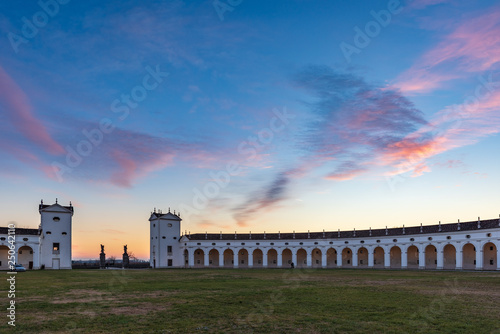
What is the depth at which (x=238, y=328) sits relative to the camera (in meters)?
12.4

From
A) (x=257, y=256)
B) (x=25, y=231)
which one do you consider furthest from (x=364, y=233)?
(x=25, y=231)

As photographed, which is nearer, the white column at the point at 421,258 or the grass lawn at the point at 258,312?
the grass lawn at the point at 258,312

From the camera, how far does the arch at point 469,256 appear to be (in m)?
62.5

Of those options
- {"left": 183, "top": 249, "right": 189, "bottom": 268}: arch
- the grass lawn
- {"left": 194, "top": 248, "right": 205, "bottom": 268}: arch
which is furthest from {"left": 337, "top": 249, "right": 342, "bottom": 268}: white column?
the grass lawn

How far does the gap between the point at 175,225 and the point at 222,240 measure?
994 centimetres

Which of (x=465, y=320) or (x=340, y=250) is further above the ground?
(x=465, y=320)

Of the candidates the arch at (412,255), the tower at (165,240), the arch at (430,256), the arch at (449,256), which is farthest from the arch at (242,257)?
the arch at (449,256)

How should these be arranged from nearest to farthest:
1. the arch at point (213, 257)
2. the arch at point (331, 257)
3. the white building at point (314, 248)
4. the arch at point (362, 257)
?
1. the white building at point (314, 248)
2. the arch at point (362, 257)
3. the arch at point (331, 257)
4. the arch at point (213, 257)

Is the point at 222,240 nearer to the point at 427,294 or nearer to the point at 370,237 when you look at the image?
the point at 370,237

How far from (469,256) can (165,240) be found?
175ft

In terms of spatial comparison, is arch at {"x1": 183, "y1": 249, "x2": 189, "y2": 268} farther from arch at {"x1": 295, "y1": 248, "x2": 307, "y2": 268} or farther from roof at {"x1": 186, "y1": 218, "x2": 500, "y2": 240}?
arch at {"x1": 295, "y1": 248, "x2": 307, "y2": 268}

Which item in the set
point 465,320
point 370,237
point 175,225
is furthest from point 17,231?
point 465,320

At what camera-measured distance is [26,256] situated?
210ft

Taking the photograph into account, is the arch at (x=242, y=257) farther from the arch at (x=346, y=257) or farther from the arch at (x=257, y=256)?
the arch at (x=346, y=257)
